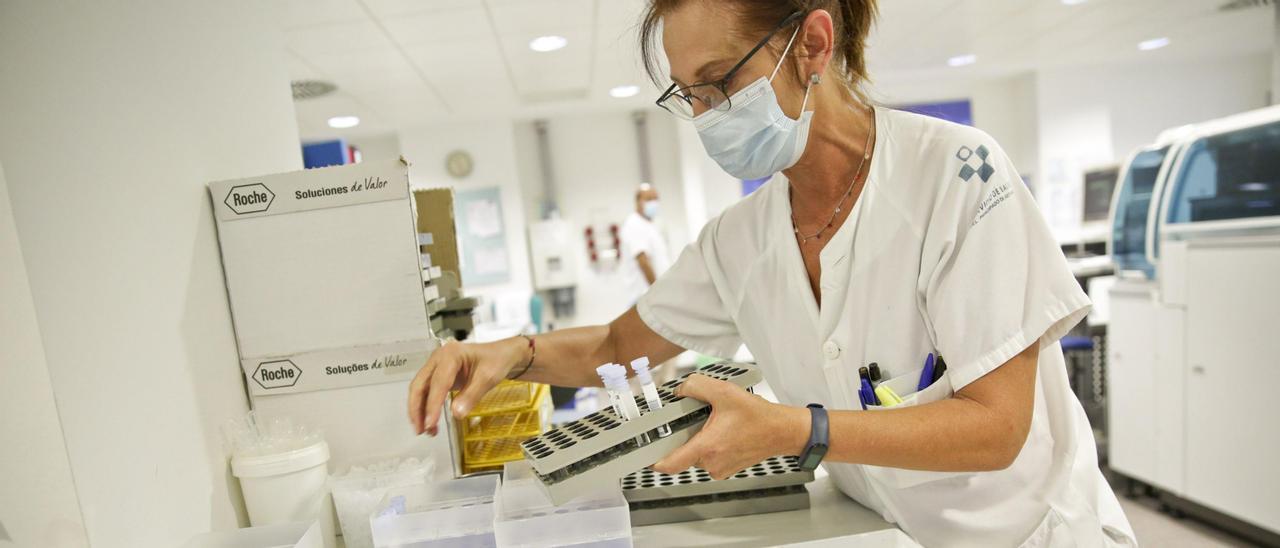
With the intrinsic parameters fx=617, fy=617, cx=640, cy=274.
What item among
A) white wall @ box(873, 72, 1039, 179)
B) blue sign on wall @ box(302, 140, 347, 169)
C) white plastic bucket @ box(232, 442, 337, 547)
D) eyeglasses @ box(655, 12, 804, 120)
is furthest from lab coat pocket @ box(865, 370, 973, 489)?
white wall @ box(873, 72, 1039, 179)

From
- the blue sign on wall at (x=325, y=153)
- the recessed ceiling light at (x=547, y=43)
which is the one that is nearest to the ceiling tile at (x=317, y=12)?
the recessed ceiling light at (x=547, y=43)

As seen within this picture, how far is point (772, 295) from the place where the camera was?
103 cm

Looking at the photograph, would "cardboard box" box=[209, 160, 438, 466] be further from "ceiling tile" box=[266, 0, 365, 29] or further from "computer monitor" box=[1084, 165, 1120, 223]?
"computer monitor" box=[1084, 165, 1120, 223]

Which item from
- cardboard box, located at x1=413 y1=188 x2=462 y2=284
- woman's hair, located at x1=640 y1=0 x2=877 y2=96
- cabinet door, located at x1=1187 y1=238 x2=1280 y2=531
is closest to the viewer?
woman's hair, located at x1=640 y1=0 x2=877 y2=96

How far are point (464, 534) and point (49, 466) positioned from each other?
1.47 feet

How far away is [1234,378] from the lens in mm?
2135

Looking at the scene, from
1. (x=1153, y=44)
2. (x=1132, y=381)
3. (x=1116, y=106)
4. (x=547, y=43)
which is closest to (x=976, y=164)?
(x=1132, y=381)

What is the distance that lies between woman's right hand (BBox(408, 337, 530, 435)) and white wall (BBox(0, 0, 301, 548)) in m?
0.33

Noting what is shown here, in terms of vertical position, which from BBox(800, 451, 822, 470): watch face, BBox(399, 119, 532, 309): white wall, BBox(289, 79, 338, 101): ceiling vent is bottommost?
BBox(800, 451, 822, 470): watch face

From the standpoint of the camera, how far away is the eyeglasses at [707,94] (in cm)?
85

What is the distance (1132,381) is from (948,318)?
246 cm

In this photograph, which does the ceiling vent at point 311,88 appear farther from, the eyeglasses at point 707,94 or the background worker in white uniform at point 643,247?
the eyeglasses at point 707,94

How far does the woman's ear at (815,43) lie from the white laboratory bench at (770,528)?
2.13 feet

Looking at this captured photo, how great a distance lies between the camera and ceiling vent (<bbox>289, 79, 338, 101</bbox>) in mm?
3699
